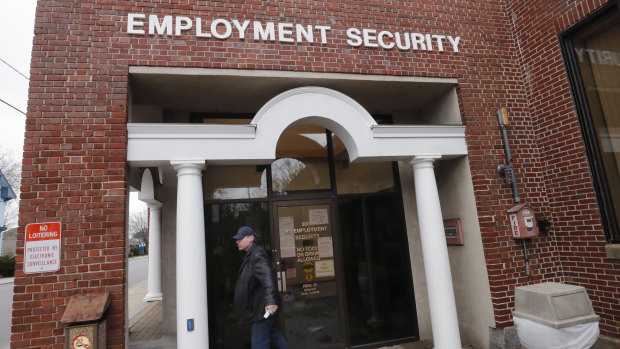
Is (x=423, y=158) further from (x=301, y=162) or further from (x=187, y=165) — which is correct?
(x=187, y=165)

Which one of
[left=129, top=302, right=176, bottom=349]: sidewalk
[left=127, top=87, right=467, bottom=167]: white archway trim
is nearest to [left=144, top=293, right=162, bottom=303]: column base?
[left=129, top=302, right=176, bottom=349]: sidewalk

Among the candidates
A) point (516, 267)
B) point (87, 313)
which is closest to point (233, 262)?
point (87, 313)

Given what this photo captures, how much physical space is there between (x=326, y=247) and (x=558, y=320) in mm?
3122

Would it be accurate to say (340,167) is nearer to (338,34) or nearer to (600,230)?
(338,34)

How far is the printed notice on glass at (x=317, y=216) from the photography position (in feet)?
18.2

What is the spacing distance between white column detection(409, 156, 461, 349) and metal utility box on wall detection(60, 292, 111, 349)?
3.99 m

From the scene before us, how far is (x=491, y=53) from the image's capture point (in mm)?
5410

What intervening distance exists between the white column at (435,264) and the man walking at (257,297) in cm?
210

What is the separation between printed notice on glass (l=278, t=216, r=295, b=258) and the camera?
211 inches

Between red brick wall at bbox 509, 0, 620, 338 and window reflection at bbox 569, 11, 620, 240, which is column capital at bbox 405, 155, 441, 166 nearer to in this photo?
red brick wall at bbox 509, 0, 620, 338

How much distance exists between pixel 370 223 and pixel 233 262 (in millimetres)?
2364

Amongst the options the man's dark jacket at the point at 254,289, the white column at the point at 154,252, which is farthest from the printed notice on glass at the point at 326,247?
the white column at the point at 154,252

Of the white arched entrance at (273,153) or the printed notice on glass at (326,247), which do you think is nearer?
the white arched entrance at (273,153)

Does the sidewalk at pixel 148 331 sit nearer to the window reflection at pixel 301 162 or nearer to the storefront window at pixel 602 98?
the window reflection at pixel 301 162
